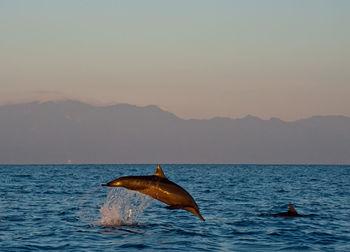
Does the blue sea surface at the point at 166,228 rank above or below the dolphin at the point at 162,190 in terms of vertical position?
below

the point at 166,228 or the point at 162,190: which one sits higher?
the point at 162,190

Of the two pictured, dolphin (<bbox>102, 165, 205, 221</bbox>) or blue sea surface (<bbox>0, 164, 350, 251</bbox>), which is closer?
dolphin (<bbox>102, 165, 205, 221</bbox>)

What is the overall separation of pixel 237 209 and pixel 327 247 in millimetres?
12577

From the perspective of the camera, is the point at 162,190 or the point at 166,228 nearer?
the point at 162,190

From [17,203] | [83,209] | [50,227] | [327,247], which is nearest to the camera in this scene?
[327,247]

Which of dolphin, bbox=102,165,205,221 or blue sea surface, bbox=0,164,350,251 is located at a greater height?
dolphin, bbox=102,165,205,221

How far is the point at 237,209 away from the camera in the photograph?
3269 centimetres

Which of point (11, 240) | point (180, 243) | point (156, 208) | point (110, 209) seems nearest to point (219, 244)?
point (180, 243)

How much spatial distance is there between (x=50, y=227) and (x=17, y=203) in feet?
41.1

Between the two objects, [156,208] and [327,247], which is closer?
[327,247]

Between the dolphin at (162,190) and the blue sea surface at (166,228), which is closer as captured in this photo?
the dolphin at (162,190)

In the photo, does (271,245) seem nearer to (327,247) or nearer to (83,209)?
(327,247)

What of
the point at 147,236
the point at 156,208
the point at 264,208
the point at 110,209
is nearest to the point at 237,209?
the point at 264,208

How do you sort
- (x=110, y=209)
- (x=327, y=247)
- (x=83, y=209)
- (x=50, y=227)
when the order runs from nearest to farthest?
(x=327, y=247)
(x=50, y=227)
(x=110, y=209)
(x=83, y=209)
